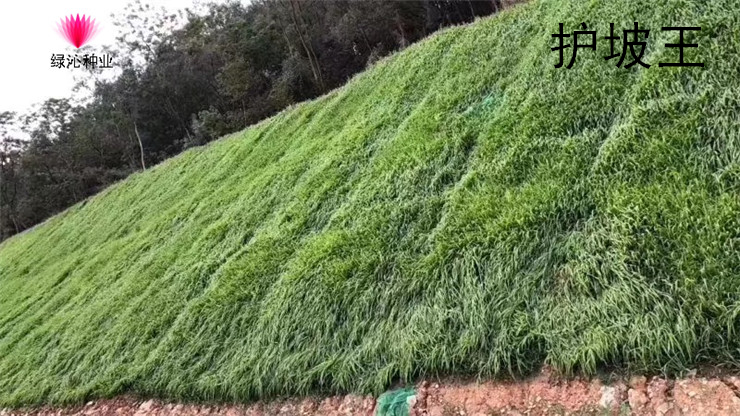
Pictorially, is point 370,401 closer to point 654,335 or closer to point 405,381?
point 405,381

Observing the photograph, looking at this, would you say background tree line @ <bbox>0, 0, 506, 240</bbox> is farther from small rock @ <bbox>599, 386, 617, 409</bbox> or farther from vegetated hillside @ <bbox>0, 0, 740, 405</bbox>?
small rock @ <bbox>599, 386, 617, 409</bbox>

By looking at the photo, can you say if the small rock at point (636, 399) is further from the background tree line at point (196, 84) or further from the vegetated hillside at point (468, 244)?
the background tree line at point (196, 84)

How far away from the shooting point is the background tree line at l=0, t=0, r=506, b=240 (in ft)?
65.1

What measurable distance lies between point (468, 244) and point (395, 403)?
1122 mm

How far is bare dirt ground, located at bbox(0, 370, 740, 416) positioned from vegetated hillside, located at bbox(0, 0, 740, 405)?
89 millimetres

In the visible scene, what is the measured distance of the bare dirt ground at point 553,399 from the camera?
2.14m

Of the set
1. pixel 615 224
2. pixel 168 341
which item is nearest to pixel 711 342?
pixel 615 224

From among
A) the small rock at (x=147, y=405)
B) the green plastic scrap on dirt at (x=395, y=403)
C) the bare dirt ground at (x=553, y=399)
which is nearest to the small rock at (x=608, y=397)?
the bare dirt ground at (x=553, y=399)

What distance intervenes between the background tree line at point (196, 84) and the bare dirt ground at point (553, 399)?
15.4 metres

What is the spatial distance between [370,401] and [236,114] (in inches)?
780

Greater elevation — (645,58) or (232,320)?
(645,58)

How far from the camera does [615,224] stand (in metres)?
2.93

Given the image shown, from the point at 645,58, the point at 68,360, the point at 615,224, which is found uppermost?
the point at 645,58

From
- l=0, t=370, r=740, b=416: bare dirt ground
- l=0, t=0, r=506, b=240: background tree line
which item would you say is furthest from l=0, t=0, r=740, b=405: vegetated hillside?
l=0, t=0, r=506, b=240: background tree line
